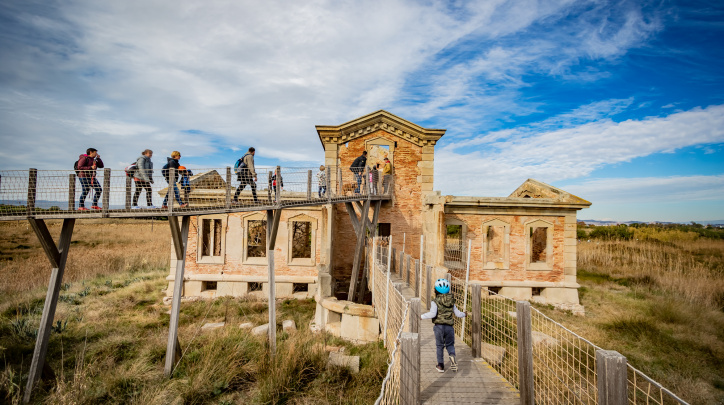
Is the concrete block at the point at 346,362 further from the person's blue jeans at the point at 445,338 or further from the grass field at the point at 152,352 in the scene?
the person's blue jeans at the point at 445,338

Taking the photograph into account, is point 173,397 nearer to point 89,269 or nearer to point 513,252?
point 513,252

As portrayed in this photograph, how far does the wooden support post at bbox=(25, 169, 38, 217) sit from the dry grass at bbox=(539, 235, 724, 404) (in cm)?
1485

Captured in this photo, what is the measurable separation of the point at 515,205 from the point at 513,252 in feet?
7.05

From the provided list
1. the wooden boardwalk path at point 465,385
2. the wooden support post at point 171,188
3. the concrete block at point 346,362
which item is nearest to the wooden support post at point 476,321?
the wooden boardwalk path at point 465,385

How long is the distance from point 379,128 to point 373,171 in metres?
3.09

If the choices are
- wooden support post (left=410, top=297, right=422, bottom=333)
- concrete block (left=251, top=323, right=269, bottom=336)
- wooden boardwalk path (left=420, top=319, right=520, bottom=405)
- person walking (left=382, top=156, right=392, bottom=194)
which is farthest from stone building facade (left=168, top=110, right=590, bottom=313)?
wooden support post (left=410, top=297, right=422, bottom=333)

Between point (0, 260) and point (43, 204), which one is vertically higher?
point (43, 204)

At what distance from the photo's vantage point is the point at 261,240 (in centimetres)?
2025

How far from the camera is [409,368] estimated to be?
318 centimetres

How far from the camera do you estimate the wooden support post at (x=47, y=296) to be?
23.4 ft

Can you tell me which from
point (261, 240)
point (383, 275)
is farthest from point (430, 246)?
point (261, 240)

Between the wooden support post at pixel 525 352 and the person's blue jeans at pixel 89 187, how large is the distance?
28.0ft

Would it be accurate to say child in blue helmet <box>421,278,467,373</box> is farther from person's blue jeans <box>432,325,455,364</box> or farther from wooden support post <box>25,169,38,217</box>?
wooden support post <box>25,169,38,217</box>

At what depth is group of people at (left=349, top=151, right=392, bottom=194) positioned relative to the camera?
533 inches
